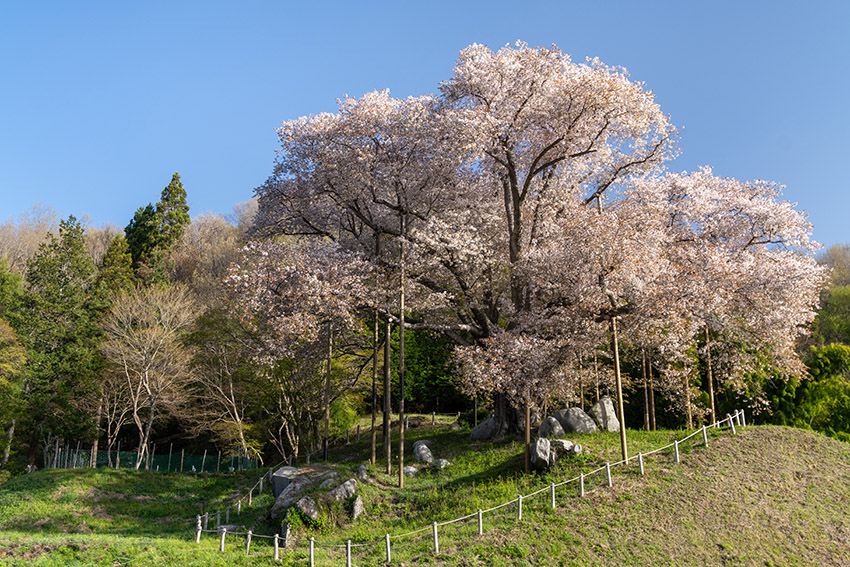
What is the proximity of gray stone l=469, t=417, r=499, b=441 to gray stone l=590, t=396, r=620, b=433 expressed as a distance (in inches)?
175

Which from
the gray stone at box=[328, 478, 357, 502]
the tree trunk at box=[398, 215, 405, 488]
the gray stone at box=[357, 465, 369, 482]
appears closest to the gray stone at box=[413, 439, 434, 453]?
the tree trunk at box=[398, 215, 405, 488]

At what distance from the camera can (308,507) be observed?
62.2 feet

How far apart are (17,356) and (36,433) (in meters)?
6.23

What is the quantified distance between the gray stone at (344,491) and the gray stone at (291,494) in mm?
998

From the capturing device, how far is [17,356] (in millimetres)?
39062

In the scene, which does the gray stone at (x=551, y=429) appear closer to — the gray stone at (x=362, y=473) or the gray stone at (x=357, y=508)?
the gray stone at (x=362, y=473)

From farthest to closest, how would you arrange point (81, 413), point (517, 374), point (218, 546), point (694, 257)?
point (81, 413), point (694, 257), point (517, 374), point (218, 546)

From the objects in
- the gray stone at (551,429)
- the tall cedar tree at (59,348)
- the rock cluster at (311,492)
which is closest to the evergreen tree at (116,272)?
the tall cedar tree at (59,348)

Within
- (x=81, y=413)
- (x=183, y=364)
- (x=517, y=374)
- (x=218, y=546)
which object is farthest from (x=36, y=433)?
(x=517, y=374)

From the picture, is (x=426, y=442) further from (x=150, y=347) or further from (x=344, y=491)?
(x=150, y=347)

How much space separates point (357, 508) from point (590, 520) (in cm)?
741

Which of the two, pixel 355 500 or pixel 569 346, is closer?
pixel 355 500

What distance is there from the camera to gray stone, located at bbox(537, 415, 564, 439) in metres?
23.6

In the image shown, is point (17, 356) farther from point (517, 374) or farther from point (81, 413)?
point (517, 374)
